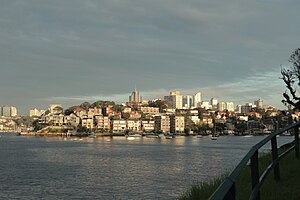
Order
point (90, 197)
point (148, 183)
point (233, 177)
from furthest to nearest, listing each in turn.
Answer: point (148, 183)
point (90, 197)
point (233, 177)

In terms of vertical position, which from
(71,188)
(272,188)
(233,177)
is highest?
(233,177)

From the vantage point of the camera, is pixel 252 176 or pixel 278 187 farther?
pixel 278 187

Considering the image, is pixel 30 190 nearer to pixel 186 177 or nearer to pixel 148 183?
pixel 148 183

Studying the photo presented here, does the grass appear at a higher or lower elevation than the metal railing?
lower

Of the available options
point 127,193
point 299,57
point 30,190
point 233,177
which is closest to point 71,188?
point 30,190

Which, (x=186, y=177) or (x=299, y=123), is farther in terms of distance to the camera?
(x=186, y=177)

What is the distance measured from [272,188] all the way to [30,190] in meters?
24.9

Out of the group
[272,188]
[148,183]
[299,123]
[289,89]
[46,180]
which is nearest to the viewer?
[272,188]

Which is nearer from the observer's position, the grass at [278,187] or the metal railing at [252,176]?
the metal railing at [252,176]

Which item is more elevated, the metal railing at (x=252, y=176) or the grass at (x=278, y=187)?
the metal railing at (x=252, y=176)

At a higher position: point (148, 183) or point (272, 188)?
point (272, 188)

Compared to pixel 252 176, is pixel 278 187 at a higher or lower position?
lower

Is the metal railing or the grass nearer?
the metal railing

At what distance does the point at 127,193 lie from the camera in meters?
28.2
